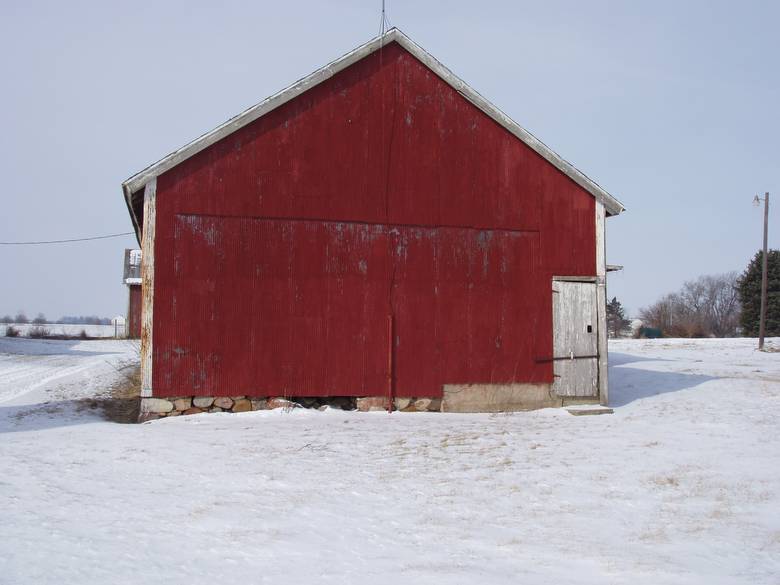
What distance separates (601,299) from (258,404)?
6.82 m

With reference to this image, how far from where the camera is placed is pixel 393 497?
7.53 meters

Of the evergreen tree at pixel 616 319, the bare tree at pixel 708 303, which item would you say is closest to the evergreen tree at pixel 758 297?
the evergreen tree at pixel 616 319

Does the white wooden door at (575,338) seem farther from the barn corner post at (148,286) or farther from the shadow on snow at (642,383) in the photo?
the barn corner post at (148,286)

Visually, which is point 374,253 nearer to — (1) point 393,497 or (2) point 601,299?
(2) point 601,299

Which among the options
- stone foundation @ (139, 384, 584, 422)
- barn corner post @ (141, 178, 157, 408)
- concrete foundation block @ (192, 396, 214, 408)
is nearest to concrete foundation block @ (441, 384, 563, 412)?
stone foundation @ (139, 384, 584, 422)

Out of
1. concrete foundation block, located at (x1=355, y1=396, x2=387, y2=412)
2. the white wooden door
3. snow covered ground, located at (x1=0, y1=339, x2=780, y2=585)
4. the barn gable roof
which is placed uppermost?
the barn gable roof

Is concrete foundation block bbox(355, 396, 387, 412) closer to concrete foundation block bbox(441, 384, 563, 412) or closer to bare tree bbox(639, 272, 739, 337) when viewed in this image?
concrete foundation block bbox(441, 384, 563, 412)

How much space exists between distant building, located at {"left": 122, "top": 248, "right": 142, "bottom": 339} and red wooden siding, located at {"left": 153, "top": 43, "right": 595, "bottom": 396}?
31.4m

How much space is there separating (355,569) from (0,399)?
40.8 ft

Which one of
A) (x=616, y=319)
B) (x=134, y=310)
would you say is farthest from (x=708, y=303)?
(x=134, y=310)

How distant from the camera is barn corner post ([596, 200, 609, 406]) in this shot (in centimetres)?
1357

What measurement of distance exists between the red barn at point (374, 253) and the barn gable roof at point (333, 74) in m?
0.04

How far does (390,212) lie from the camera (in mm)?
13008

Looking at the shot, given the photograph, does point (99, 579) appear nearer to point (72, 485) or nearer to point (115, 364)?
point (72, 485)
